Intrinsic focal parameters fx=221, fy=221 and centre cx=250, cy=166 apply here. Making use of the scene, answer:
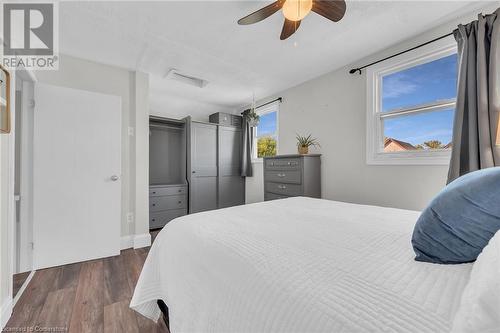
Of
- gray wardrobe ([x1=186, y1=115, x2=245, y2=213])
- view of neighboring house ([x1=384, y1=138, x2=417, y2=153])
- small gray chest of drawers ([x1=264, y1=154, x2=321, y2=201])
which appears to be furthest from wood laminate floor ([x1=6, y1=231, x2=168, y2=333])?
view of neighboring house ([x1=384, y1=138, x2=417, y2=153])

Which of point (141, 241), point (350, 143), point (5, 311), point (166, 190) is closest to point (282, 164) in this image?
point (350, 143)

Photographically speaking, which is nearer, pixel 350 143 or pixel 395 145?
pixel 395 145

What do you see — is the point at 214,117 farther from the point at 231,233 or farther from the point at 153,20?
the point at 231,233

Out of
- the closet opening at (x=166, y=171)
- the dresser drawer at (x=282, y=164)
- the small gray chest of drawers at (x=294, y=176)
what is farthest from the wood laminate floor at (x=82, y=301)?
the dresser drawer at (x=282, y=164)

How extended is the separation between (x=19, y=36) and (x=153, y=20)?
1333 millimetres

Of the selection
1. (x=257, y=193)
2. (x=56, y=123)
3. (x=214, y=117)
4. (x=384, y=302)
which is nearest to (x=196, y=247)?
(x=384, y=302)

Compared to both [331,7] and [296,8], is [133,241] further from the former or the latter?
[331,7]

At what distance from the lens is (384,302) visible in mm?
552

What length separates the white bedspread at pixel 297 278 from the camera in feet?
1.76

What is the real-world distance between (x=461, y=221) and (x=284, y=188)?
2419 millimetres

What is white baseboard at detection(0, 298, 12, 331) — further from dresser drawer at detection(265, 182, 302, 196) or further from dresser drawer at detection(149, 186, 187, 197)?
dresser drawer at detection(265, 182, 302, 196)

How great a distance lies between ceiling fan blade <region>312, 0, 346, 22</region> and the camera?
1.49 m

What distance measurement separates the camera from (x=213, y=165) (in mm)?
4266

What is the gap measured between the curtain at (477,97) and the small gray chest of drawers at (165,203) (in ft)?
11.8
